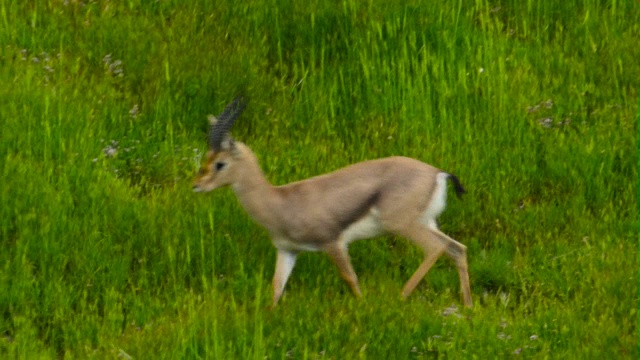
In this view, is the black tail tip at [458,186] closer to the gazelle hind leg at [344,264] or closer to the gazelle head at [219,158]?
the gazelle hind leg at [344,264]

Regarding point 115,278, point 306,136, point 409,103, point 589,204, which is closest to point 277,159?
point 306,136

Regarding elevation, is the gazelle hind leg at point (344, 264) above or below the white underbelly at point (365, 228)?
below

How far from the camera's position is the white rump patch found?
788 centimetres

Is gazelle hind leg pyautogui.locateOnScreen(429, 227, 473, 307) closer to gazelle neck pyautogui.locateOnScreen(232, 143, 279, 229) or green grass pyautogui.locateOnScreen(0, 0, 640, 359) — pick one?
green grass pyautogui.locateOnScreen(0, 0, 640, 359)

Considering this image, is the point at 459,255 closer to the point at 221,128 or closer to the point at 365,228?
the point at 365,228

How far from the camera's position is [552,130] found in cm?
924

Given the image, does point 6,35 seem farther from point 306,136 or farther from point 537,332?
point 537,332

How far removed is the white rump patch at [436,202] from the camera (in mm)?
7875

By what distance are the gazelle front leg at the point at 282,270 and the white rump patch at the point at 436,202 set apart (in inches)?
35.7

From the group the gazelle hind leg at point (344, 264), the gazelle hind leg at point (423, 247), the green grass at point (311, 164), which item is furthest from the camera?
the gazelle hind leg at point (423, 247)

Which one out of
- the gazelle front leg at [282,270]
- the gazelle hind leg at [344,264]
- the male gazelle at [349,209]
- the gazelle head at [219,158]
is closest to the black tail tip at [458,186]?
the male gazelle at [349,209]

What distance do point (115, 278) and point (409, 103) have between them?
114 inches

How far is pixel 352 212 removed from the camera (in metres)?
7.85

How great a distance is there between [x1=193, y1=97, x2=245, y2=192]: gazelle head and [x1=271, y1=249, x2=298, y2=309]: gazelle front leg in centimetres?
63
